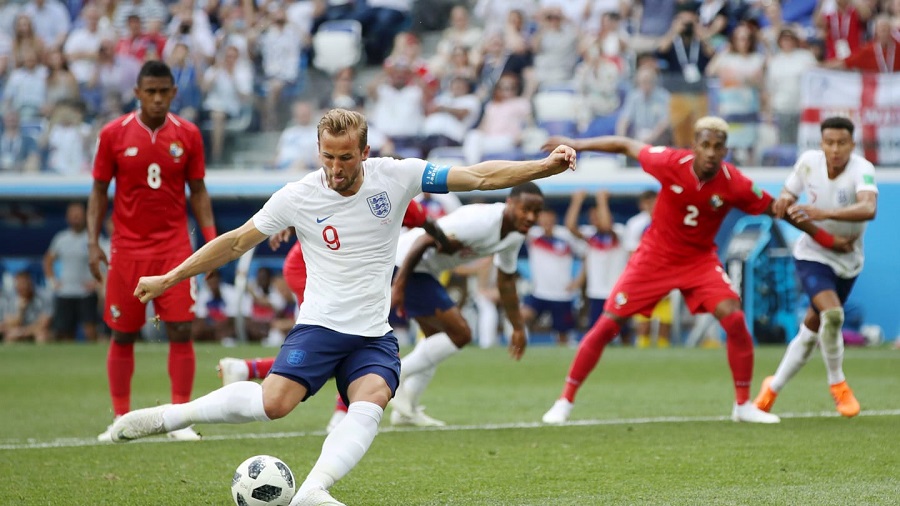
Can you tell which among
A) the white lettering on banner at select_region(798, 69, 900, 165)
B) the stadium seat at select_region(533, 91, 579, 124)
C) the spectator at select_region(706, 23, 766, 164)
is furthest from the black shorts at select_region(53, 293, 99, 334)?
the white lettering on banner at select_region(798, 69, 900, 165)

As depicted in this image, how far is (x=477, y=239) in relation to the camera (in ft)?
30.9

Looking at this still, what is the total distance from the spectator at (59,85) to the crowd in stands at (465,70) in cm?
3

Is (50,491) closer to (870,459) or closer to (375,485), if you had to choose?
(375,485)

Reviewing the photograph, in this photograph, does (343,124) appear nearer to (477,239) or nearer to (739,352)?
(477,239)

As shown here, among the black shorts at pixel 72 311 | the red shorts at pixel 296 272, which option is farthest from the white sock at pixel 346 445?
the black shorts at pixel 72 311

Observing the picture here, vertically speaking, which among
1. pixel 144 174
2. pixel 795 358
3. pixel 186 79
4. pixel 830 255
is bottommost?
pixel 795 358

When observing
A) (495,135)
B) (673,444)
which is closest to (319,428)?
(673,444)

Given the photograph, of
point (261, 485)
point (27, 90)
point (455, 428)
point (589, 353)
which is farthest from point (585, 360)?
point (27, 90)

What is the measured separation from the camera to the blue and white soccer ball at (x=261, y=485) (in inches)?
226

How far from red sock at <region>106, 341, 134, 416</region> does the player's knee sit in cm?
521

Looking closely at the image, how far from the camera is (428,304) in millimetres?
9625

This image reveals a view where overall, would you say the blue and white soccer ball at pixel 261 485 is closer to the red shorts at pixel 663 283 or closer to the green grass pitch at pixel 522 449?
the green grass pitch at pixel 522 449

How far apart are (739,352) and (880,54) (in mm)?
9220

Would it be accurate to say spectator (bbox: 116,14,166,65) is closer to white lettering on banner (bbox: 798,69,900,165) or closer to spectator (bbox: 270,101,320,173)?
spectator (bbox: 270,101,320,173)
